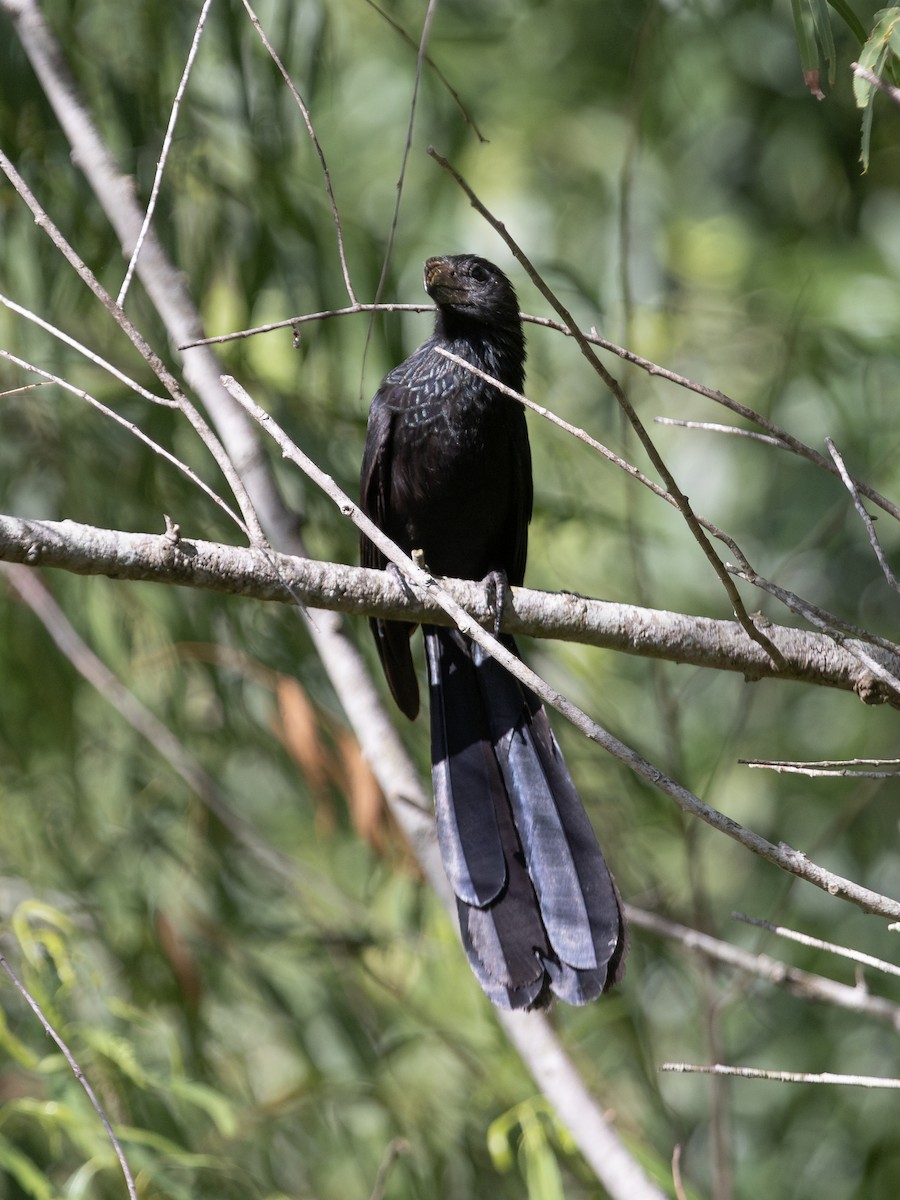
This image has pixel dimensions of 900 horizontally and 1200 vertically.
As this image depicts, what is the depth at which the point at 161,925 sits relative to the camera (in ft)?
11.1

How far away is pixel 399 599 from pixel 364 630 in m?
1.49

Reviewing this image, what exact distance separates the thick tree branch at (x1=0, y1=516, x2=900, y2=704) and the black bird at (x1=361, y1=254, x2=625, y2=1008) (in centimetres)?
21

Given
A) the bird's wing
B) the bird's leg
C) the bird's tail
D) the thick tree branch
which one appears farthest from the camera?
the bird's wing

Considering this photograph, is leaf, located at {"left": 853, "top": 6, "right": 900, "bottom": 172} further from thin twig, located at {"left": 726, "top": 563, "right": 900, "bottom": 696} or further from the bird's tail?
the bird's tail

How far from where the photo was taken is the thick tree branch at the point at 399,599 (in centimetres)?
175

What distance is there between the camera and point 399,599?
1972 mm

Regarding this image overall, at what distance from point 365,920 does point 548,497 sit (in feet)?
4.22

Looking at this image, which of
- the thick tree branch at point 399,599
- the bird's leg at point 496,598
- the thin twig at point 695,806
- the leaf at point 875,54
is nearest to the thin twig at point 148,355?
the thick tree branch at point 399,599

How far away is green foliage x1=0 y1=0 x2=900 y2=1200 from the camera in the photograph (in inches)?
123

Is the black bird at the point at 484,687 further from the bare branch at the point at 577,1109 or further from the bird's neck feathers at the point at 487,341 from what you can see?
the bare branch at the point at 577,1109

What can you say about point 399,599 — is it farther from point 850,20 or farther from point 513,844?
point 850,20

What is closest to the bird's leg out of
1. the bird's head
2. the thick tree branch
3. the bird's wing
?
the thick tree branch

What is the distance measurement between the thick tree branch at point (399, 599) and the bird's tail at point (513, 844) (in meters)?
0.56

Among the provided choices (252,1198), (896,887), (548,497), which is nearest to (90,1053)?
(252,1198)
